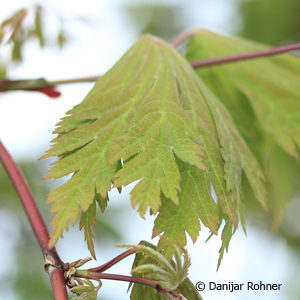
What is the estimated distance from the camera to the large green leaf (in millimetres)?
576

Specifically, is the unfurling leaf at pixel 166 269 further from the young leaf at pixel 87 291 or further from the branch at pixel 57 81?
the branch at pixel 57 81

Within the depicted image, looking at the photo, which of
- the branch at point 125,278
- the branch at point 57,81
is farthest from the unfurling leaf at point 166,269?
the branch at point 57,81

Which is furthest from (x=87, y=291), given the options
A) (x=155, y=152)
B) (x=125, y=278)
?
(x=155, y=152)

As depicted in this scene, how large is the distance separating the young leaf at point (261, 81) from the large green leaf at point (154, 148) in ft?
0.67

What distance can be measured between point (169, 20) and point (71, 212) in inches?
65.6

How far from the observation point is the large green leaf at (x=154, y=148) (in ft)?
1.89

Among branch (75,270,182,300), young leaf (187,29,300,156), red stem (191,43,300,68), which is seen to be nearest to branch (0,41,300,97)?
red stem (191,43,300,68)

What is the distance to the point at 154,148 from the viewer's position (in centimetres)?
62

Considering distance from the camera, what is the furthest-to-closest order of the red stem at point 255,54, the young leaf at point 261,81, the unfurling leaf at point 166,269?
the young leaf at point 261,81 < the red stem at point 255,54 < the unfurling leaf at point 166,269

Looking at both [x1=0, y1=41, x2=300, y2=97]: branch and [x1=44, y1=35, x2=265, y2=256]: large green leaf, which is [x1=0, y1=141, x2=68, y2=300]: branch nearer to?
[x1=44, y1=35, x2=265, y2=256]: large green leaf

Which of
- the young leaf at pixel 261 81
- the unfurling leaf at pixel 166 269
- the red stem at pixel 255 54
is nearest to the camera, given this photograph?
the unfurling leaf at pixel 166 269

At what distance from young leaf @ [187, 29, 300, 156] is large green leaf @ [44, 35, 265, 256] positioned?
0.21 m

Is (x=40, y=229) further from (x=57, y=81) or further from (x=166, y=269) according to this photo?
(x=57, y=81)

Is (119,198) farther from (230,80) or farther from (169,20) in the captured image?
(230,80)
